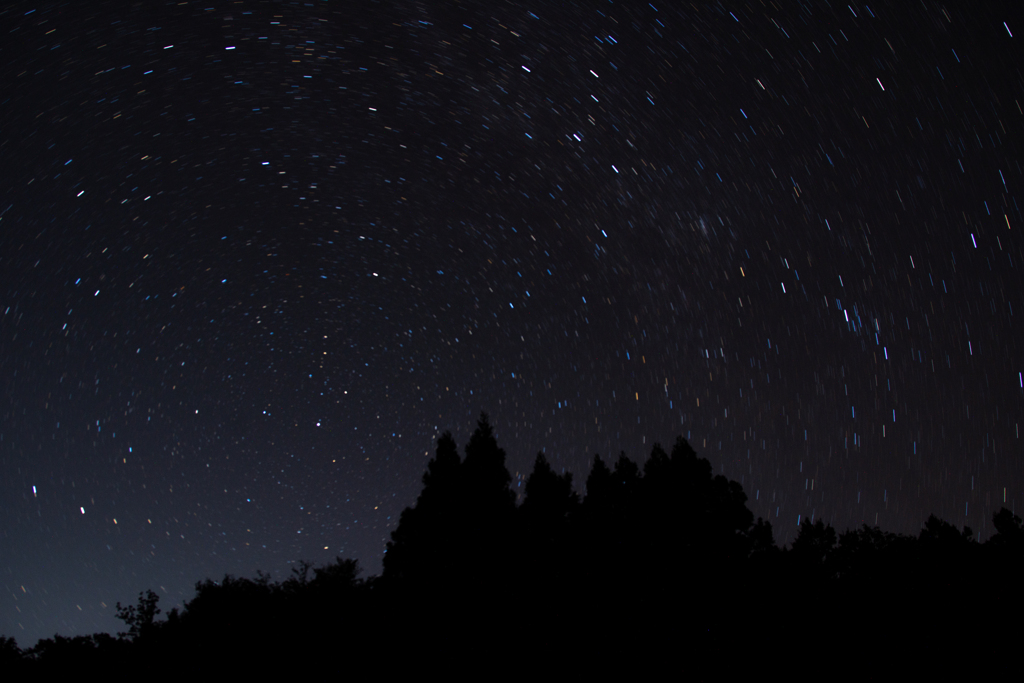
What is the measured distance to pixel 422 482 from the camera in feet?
67.8

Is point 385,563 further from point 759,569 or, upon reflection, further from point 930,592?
point 930,592

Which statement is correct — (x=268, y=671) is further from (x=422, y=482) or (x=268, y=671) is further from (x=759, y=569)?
(x=759, y=569)

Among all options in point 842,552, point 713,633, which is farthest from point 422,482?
point 842,552

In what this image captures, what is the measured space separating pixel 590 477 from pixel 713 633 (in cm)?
1011

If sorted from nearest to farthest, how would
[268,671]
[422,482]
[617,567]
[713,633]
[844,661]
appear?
[844,661] < [713,633] < [617,567] < [268,671] < [422,482]

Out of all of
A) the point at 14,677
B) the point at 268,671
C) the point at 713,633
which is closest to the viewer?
the point at 713,633

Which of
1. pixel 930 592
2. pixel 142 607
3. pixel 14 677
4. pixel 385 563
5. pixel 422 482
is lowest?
pixel 142 607

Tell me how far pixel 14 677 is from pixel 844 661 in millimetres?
35574

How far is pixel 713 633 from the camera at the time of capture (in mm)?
14570

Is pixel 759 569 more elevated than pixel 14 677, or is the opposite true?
pixel 759 569

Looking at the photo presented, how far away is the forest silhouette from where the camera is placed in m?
14.2

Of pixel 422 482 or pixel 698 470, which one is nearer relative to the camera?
pixel 698 470

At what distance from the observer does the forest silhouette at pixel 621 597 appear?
46.5 feet

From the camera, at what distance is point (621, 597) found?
16578 mm
